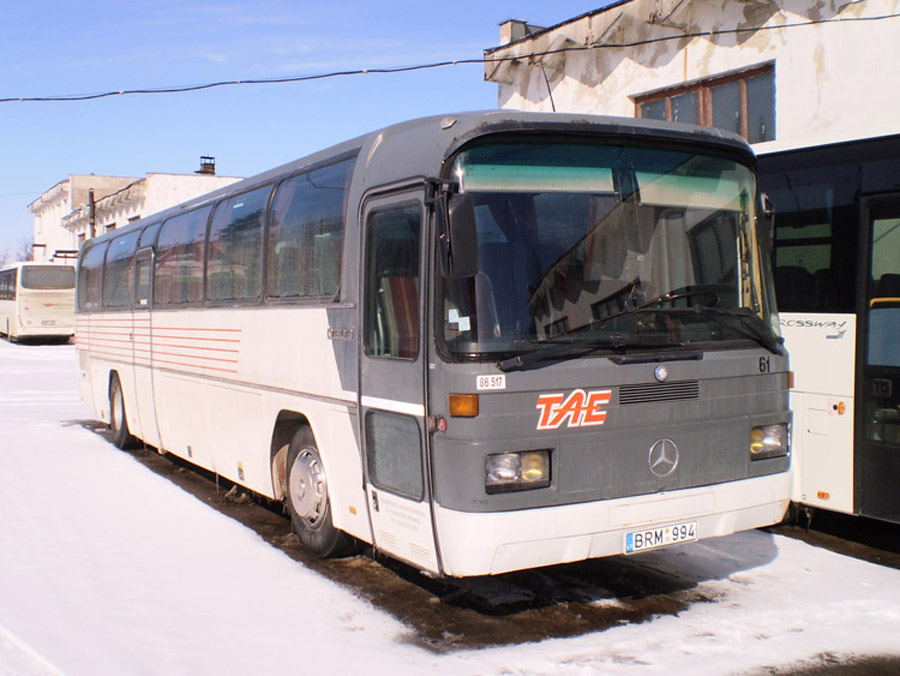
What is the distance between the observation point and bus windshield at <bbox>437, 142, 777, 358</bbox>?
5285 millimetres

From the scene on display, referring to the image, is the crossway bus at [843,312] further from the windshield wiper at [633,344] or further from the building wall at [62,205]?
the building wall at [62,205]

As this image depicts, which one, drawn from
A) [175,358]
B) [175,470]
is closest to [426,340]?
[175,358]

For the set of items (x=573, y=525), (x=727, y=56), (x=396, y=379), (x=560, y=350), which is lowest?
(x=573, y=525)

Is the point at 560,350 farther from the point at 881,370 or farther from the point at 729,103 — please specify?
the point at 729,103

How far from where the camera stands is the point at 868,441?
23.7 ft

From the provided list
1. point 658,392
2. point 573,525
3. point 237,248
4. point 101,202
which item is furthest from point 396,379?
point 101,202

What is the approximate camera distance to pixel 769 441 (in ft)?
20.2

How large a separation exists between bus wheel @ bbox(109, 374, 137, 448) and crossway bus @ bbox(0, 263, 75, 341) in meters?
26.0

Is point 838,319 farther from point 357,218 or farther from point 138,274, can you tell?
point 138,274

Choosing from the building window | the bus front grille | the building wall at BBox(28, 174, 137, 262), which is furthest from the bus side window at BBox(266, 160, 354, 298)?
the building wall at BBox(28, 174, 137, 262)

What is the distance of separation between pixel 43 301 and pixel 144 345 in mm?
28996

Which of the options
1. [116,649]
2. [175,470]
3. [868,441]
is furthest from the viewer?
[175,470]

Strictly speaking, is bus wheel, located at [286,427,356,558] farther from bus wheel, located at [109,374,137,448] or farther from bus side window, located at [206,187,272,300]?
bus wheel, located at [109,374,137,448]

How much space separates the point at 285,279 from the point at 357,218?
1.46m
